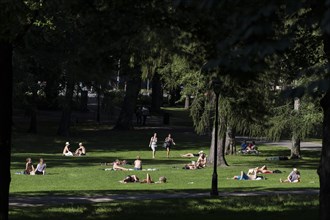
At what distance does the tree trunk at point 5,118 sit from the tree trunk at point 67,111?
37940mm

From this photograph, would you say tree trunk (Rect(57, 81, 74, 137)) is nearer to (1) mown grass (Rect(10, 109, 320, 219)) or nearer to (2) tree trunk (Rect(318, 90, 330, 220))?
(1) mown grass (Rect(10, 109, 320, 219))

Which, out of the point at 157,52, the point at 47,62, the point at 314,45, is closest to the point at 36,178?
the point at 47,62

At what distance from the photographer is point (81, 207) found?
19.6m

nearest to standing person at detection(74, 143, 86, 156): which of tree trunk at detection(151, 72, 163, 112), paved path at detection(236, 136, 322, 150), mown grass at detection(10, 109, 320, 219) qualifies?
mown grass at detection(10, 109, 320, 219)

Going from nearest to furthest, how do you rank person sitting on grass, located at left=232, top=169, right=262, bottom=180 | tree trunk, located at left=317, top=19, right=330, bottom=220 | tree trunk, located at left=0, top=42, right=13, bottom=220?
tree trunk, located at left=317, top=19, right=330, bottom=220 < tree trunk, located at left=0, top=42, right=13, bottom=220 < person sitting on grass, located at left=232, top=169, right=262, bottom=180

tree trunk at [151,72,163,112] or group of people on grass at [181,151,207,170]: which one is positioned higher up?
tree trunk at [151,72,163,112]

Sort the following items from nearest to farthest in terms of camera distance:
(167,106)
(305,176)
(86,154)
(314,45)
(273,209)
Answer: (314,45) < (273,209) < (305,176) < (86,154) < (167,106)

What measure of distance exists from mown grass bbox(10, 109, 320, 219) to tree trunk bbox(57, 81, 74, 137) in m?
0.89

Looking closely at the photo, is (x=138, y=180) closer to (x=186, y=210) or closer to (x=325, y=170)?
(x=186, y=210)

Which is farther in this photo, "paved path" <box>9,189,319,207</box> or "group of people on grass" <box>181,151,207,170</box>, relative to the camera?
"group of people on grass" <box>181,151,207,170</box>

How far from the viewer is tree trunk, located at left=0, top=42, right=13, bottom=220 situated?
14148mm

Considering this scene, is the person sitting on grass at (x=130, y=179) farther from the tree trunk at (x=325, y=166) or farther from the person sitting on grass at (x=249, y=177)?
the tree trunk at (x=325, y=166)

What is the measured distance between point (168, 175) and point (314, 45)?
1907cm

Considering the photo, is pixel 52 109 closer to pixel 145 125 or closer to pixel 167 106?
pixel 145 125
